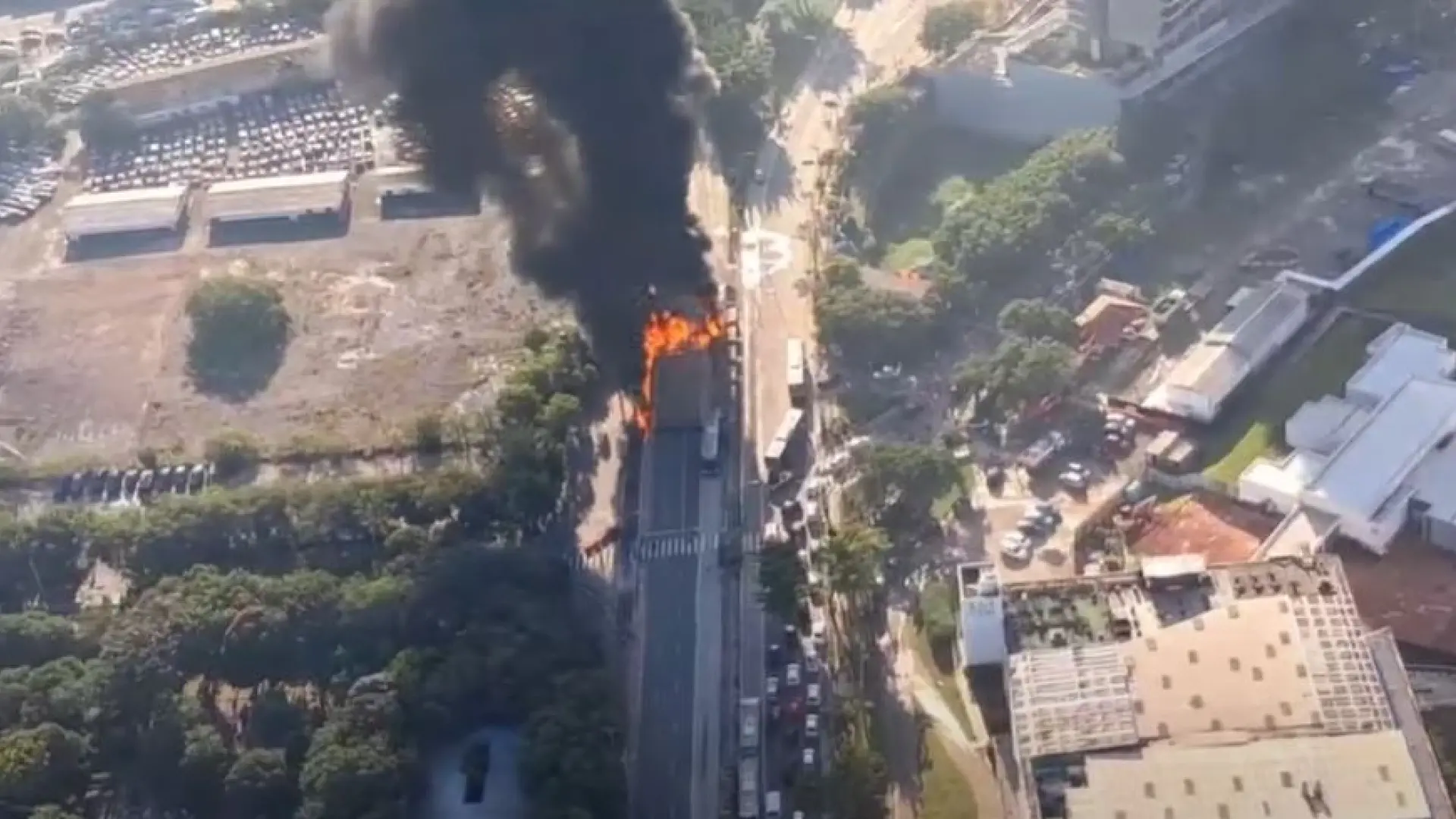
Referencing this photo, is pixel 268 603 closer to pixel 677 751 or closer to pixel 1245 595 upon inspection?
pixel 677 751

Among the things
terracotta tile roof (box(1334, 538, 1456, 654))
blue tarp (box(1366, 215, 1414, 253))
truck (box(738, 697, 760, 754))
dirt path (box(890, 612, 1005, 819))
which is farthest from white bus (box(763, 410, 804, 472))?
blue tarp (box(1366, 215, 1414, 253))

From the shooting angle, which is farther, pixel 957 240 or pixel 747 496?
pixel 957 240

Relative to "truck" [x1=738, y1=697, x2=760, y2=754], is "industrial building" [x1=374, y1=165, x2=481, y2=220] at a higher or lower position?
higher

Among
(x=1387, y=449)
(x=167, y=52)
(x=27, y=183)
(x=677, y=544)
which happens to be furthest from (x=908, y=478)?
(x=167, y=52)

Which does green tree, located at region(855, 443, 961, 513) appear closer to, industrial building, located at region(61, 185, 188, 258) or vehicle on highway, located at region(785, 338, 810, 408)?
vehicle on highway, located at region(785, 338, 810, 408)

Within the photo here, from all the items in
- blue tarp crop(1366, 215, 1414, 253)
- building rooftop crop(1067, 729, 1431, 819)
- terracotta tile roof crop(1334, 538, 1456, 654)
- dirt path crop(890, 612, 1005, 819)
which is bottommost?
building rooftop crop(1067, 729, 1431, 819)

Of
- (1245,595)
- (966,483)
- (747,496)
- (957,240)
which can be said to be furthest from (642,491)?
(1245,595)

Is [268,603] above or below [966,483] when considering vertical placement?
below

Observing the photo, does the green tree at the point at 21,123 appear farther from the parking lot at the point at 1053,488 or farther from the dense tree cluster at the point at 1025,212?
the parking lot at the point at 1053,488
